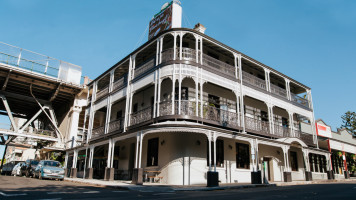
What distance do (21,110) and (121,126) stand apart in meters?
20.0

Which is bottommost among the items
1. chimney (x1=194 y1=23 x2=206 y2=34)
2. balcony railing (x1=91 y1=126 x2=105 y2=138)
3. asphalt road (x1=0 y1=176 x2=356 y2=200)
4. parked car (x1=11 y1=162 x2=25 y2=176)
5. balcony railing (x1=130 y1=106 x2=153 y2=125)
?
asphalt road (x1=0 y1=176 x2=356 y2=200)

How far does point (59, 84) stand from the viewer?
2570 centimetres

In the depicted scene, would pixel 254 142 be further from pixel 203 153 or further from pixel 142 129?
pixel 142 129

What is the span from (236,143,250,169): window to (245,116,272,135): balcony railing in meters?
1.67

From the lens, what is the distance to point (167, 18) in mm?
20766

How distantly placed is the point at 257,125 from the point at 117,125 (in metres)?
10.1

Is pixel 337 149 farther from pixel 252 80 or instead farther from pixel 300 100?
pixel 252 80

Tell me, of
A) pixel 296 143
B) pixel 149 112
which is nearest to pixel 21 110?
pixel 149 112

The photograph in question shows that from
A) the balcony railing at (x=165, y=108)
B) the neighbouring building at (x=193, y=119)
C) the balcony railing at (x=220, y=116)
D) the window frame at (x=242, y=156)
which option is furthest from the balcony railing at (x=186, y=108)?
the window frame at (x=242, y=156)

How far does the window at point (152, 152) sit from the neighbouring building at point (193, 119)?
2.6 inches

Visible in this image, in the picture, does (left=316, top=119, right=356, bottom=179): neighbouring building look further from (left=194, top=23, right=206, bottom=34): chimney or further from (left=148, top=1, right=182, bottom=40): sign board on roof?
(left=148, top=1, right=182, bottom=40): sign board on roof

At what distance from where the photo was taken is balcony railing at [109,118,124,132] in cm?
1917

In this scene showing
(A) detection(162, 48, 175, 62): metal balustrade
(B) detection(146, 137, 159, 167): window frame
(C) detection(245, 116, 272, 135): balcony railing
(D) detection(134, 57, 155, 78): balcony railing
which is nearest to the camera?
(A) detection(162, 48, 175, 62): metal balustrade

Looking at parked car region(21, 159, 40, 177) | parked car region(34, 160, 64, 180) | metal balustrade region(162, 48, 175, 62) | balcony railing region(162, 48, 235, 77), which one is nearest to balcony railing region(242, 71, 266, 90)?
balcony railing region(162, 48, 235, 77)
